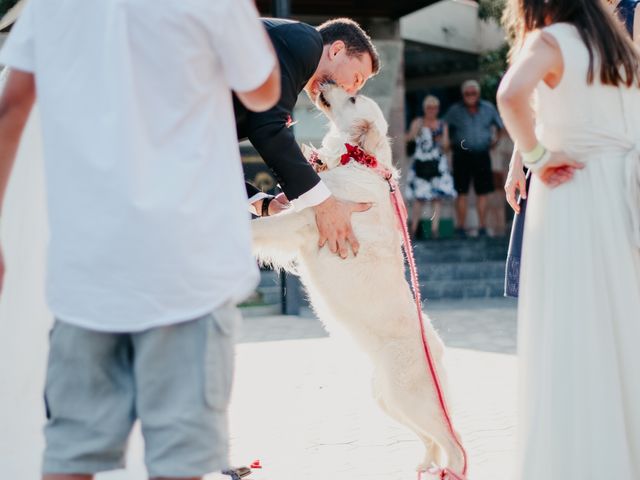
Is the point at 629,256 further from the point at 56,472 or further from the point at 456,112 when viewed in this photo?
the point at 456,112

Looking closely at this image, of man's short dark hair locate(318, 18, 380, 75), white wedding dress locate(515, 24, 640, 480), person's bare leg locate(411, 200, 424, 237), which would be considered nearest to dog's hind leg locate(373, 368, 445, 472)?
white wedding dress locate(515, 24, 640, 480)

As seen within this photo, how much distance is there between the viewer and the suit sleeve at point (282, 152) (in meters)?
3.16

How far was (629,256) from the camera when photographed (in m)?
2.84

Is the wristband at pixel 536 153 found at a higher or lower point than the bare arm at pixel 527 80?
lower

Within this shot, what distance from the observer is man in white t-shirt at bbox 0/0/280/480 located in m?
1.89

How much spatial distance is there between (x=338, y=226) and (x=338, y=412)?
6.25 ft

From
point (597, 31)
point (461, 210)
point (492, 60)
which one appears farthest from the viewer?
point (492, 60)

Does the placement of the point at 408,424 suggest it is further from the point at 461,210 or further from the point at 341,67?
the point at 461,210

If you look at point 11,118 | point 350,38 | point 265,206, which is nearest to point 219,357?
point 11,118

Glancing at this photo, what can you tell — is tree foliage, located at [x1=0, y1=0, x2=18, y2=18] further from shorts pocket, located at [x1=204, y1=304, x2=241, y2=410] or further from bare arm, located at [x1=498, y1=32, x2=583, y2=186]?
shorts pocket, located at [x1=204, y1=304, x2=241, y2=410]

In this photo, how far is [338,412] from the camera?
505cm

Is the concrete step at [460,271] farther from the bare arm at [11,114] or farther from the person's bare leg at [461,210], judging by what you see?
the bare arm at [11,114]

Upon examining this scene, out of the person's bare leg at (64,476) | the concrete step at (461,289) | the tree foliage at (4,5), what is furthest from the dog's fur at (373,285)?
the tree foliage at (4,5)

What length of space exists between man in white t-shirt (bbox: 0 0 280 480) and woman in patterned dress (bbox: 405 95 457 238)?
10088 mm
